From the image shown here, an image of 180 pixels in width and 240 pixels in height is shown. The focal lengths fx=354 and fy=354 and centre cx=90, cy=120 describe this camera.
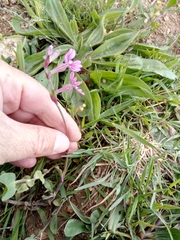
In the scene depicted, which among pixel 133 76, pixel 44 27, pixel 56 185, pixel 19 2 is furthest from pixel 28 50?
pixel 56 185

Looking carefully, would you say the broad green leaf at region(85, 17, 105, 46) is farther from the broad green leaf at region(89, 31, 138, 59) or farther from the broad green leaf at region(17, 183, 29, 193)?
the broad green leaf at region(17, 183, 29, 193)

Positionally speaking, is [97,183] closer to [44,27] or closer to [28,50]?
[28,50]

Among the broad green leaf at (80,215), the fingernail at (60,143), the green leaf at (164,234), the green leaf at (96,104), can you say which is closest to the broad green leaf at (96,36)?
the green leaf at (96,104)

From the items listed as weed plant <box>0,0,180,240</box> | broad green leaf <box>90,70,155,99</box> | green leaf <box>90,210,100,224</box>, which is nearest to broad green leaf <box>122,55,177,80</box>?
weed plant <box>0,0,180,240</box>

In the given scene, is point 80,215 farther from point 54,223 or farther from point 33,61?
point 33,61

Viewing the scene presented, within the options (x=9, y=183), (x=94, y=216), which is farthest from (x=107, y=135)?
(x=9, y=183)
